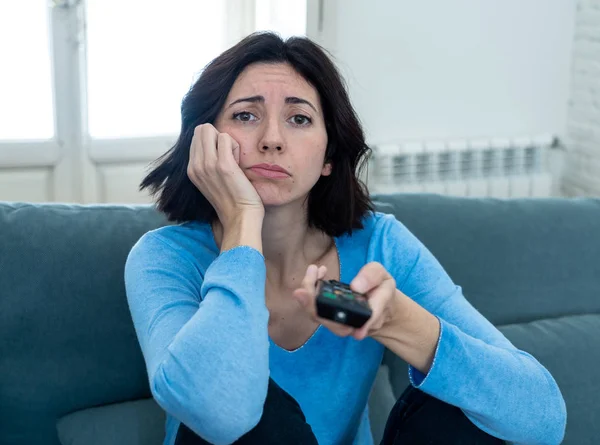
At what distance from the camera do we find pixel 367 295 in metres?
1.08

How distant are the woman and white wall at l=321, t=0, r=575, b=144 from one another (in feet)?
4.48

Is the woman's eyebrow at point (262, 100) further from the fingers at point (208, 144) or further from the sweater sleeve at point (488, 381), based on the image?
the sweater sleeve at point (488, 381)

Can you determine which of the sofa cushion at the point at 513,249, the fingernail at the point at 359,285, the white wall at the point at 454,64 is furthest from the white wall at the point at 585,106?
the fingernail at the point at 359,285

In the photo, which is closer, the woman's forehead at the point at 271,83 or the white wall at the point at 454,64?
the woman's forehead at the point at 271,83

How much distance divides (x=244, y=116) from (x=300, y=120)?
90 millimetres

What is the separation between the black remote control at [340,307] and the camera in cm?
99

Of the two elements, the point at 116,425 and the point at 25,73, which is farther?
the point at 25,73

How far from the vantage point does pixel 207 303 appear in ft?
3.65

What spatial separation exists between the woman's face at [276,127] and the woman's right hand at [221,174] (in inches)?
1.2

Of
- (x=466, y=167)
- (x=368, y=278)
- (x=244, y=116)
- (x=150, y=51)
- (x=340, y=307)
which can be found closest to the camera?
(x=340, y=307)

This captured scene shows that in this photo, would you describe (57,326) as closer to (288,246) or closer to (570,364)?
(288,246)

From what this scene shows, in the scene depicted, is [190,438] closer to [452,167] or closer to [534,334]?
[534,334]

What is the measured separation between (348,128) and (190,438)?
566 millimetres

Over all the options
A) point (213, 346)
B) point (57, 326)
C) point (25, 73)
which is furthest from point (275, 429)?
point (25, 73)
